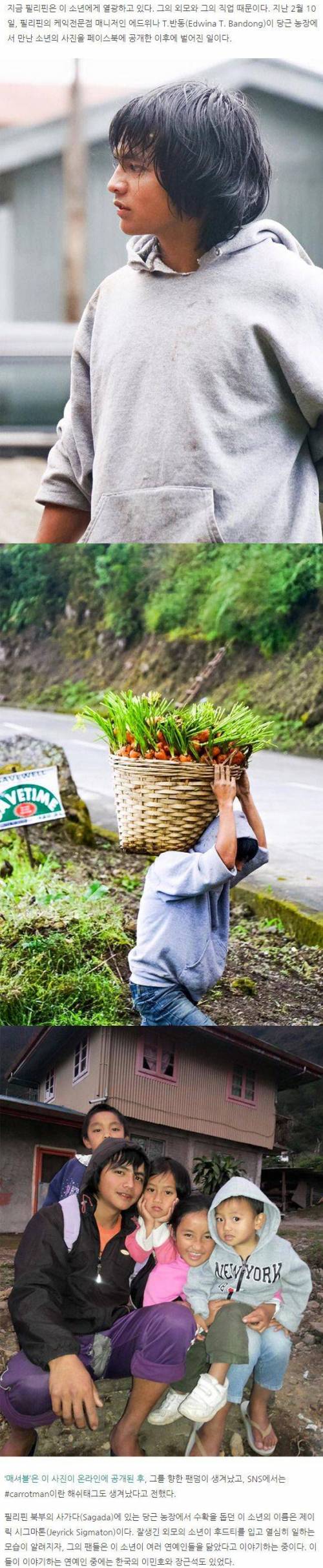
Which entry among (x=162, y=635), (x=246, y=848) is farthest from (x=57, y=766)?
(x=246, y=848)

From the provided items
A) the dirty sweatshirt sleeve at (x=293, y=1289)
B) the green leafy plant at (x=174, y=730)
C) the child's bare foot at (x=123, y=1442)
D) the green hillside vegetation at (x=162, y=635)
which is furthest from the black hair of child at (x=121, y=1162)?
the green hillside vegetation at (x=162, y=635)

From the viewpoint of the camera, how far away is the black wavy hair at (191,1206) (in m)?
3.28

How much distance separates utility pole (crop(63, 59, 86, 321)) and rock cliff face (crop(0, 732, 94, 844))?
1.28 metres

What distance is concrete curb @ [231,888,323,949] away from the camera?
12.0ft

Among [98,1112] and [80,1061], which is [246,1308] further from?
[80,1061]

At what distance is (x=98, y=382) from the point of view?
10.5 ft

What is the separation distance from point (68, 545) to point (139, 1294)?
2.10 m

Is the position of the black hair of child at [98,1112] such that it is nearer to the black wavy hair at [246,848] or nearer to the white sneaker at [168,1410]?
the white sneaker at [168,1410]

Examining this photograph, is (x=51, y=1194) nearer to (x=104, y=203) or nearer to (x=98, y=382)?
(x=98, y=382)

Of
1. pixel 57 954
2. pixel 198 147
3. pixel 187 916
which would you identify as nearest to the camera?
pixel 198 147

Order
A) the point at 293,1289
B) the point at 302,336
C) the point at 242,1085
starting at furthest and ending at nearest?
the point at 242,1085 → the point at 293,1289 → the point at 302,336

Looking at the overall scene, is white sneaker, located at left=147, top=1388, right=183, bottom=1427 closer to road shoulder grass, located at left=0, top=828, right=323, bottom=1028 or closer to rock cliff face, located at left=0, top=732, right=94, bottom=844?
road shoulder grass, located at left=0, top=828, right=323, bottom=1028

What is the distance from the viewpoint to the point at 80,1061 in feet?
11.0

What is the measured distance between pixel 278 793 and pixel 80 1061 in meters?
1.02
